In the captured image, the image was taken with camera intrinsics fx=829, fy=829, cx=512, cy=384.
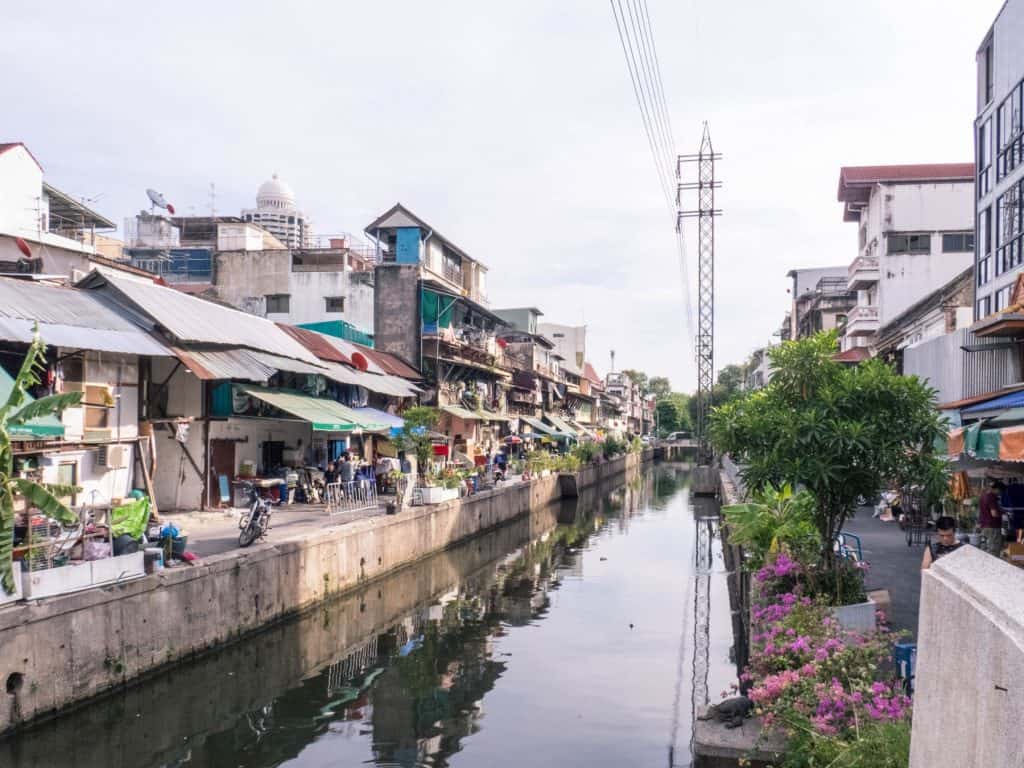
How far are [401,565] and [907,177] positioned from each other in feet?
114

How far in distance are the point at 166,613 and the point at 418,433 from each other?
46.2 feet

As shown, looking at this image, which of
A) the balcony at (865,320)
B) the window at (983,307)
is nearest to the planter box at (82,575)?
the window at (983,307)

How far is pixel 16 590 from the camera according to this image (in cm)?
1008

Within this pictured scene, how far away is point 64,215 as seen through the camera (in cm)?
3491

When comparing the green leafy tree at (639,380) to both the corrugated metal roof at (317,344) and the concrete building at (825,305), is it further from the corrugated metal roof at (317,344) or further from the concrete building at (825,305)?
the corrugated metal roof at (317,344)

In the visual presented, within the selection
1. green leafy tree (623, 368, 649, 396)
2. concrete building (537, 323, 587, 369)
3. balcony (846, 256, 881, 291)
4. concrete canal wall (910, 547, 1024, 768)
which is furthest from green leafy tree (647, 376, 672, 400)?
concrete canal wall (910, 547, 1024, 768)

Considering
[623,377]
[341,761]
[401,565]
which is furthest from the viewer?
[623,377]

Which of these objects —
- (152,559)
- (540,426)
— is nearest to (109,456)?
(152,559)

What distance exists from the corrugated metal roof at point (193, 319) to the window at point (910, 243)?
102 feet

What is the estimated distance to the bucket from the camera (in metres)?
12.5

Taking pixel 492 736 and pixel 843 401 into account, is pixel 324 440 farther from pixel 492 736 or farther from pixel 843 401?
pixel 843 401

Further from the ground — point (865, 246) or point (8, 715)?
point (865, 246)

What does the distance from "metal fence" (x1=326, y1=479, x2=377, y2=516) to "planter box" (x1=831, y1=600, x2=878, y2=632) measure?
583 inches

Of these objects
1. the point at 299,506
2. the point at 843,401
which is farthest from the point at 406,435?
the point at 843,401
